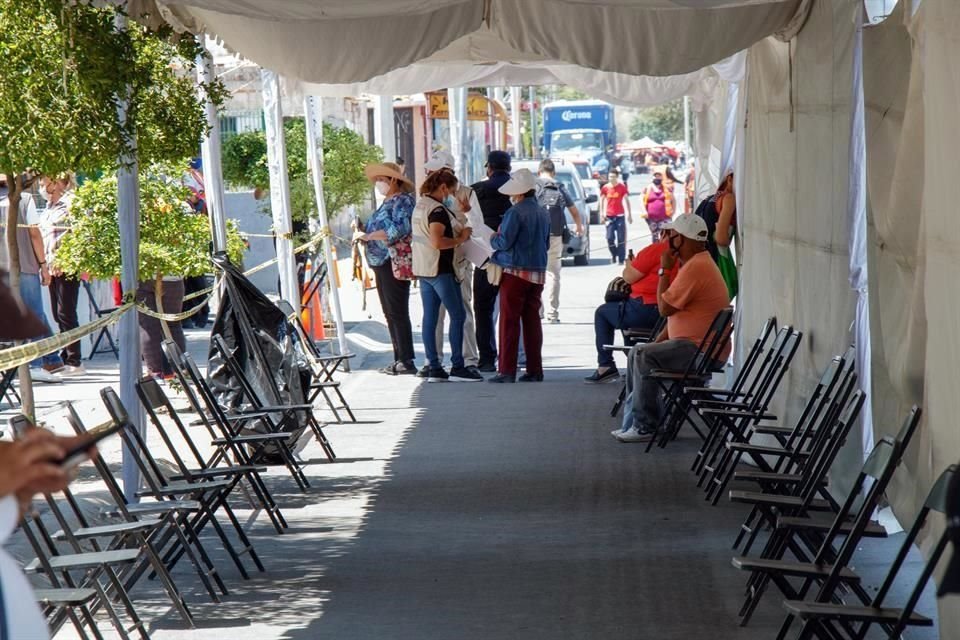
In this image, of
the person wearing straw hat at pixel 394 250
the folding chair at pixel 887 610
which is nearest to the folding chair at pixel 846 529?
the folding chair at pixel 887 610

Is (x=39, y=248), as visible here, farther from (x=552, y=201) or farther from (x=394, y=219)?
(x=552, y=201)

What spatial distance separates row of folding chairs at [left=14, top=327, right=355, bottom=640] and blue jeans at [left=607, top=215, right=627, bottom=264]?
1763 cm

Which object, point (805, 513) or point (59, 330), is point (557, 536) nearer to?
point (805, 513)

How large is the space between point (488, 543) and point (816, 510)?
1847 mm

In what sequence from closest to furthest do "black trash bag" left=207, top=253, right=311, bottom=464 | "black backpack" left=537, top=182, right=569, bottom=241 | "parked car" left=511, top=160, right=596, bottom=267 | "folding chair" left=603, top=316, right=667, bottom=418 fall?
"black trash bag" left=207, top=253, right=311, bottom=464
"folding chair" left=603, top=316, right=667, bottom=418
"black backpack" left=537, top=182, right=569, bottom=241
"parked car" left=511, top=160, right=596, bottom=267

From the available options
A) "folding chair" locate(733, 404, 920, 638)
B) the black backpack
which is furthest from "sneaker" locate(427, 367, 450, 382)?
"folding chair" locate(733, 404, 920, 638)

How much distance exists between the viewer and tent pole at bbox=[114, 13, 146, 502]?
25.8ft

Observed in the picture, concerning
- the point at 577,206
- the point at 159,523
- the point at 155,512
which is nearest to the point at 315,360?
the point at 155,512

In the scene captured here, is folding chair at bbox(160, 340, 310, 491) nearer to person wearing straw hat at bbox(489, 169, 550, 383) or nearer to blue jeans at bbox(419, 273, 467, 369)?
person wearing straw hat at bbox(489, 169, 550, 383)

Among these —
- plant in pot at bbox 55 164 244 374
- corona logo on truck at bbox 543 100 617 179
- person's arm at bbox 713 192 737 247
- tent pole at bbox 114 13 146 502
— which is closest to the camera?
tent pole at bbox 114 13 146 502

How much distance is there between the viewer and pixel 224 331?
32.2ft

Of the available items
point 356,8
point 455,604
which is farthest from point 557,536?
point 356,8

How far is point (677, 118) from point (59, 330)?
9281cm

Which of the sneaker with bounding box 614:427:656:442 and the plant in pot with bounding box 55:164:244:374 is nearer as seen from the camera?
the sneaker with bounding box 614:427:656:442
